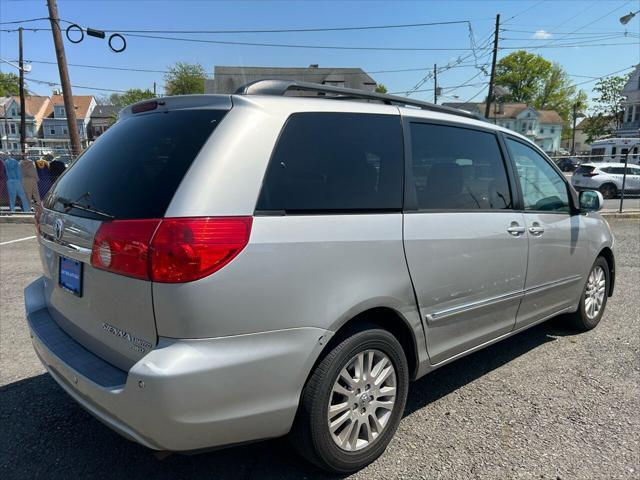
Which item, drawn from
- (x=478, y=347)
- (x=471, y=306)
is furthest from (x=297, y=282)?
(x=478, y=347)

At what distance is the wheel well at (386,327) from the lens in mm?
2262

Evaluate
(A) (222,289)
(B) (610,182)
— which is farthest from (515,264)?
(B) (610,182)

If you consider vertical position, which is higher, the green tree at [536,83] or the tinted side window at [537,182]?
the green tree at [536,83]

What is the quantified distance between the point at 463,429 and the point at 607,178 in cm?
2051

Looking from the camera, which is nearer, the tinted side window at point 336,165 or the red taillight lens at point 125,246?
the red taillight lens at point 125,246

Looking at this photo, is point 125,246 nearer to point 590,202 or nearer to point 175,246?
point 175,246

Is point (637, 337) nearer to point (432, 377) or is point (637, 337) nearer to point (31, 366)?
point (432, 377)

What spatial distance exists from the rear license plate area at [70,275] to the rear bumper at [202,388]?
315 millimetres

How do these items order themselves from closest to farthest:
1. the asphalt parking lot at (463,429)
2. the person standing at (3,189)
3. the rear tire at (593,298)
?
the asphalt parking lot at (463,429) → the rear tire at (593,298) → the person standing at (3,189)

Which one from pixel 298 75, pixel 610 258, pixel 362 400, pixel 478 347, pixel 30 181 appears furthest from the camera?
pixel 298 75

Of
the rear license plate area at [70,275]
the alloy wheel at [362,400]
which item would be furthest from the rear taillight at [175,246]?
the alloy wheel at [362,400]

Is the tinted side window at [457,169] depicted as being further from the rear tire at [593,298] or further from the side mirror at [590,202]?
the rear tire at [593,298]

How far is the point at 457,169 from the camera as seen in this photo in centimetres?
299

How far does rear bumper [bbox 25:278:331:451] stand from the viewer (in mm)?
1795
